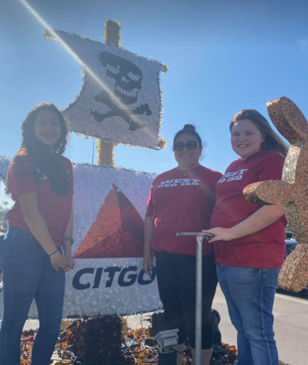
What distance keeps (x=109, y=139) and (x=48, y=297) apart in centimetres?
176

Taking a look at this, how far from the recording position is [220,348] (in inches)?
117

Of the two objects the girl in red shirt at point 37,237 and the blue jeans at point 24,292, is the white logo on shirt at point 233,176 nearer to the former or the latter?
the girl in red shirt at point 37,237

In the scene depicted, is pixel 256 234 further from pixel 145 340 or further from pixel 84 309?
pixel 145 340

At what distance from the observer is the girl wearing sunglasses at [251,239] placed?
1.66 metres

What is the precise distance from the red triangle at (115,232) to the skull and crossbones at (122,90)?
0.79m

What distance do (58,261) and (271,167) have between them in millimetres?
1256

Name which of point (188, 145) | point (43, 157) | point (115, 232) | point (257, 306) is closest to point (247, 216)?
point (257, 306)

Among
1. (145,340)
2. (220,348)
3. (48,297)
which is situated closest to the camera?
(48,297)

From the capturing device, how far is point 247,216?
178 centimetres

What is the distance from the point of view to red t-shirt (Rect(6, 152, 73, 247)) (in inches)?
72.0

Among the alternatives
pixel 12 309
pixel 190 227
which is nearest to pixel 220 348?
pixel 190 227

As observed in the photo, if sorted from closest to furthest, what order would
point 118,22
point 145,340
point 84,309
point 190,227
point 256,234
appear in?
point 256,234 < point 190,227 < point 84,309 < point 145,340 < point 118,22

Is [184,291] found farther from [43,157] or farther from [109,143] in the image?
[109,143]

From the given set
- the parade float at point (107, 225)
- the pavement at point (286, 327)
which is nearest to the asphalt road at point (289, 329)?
the pavement at point (286, 327)
